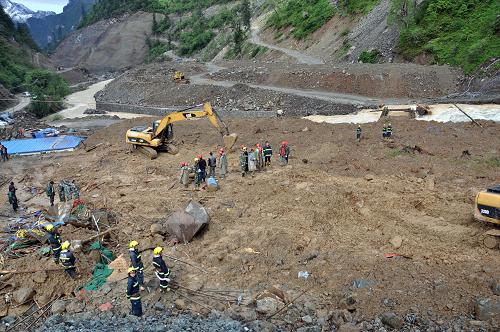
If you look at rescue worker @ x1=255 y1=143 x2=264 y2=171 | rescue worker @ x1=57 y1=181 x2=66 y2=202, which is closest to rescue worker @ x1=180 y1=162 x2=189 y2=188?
rescue worker @ x1=255 y1=143 x2=264 y2=171

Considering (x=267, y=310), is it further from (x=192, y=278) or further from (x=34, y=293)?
(x=34, y=293)

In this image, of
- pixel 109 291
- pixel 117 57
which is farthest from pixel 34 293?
pixel 117 57

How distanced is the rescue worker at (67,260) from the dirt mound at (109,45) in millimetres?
92377

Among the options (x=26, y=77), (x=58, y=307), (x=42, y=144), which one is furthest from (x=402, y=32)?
(x=26, y=77)

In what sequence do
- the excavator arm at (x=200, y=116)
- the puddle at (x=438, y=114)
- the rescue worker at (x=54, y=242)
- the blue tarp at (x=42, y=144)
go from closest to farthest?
1. the rescue worker at (x=54, y=242)
2. the excavator arm at (x=200, y=116)
3. the puddle at (x=438, y=114)
4. the blue tarp at (x=42, y=144)

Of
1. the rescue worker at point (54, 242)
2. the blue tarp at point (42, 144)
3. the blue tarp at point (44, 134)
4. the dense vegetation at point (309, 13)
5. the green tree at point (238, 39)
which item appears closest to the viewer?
the rescue worker at point (54, 242)

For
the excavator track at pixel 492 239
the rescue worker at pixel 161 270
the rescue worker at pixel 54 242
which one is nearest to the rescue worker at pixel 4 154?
the rescue worker at pixel 54 242

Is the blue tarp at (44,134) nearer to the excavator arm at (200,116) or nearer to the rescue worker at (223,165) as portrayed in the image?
the excavator arm at (200,116)

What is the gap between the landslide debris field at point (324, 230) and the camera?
9328 mm

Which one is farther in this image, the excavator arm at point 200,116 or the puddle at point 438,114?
the puddle at point 438,114

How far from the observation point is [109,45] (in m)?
109

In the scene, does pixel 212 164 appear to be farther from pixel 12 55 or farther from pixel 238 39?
pixel 12 55

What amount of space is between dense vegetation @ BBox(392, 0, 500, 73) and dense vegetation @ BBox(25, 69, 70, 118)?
3412 centimetres

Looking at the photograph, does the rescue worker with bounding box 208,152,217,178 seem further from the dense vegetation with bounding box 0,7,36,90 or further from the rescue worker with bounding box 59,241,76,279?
the dense vegetation with bounding box 0,7,36,90
